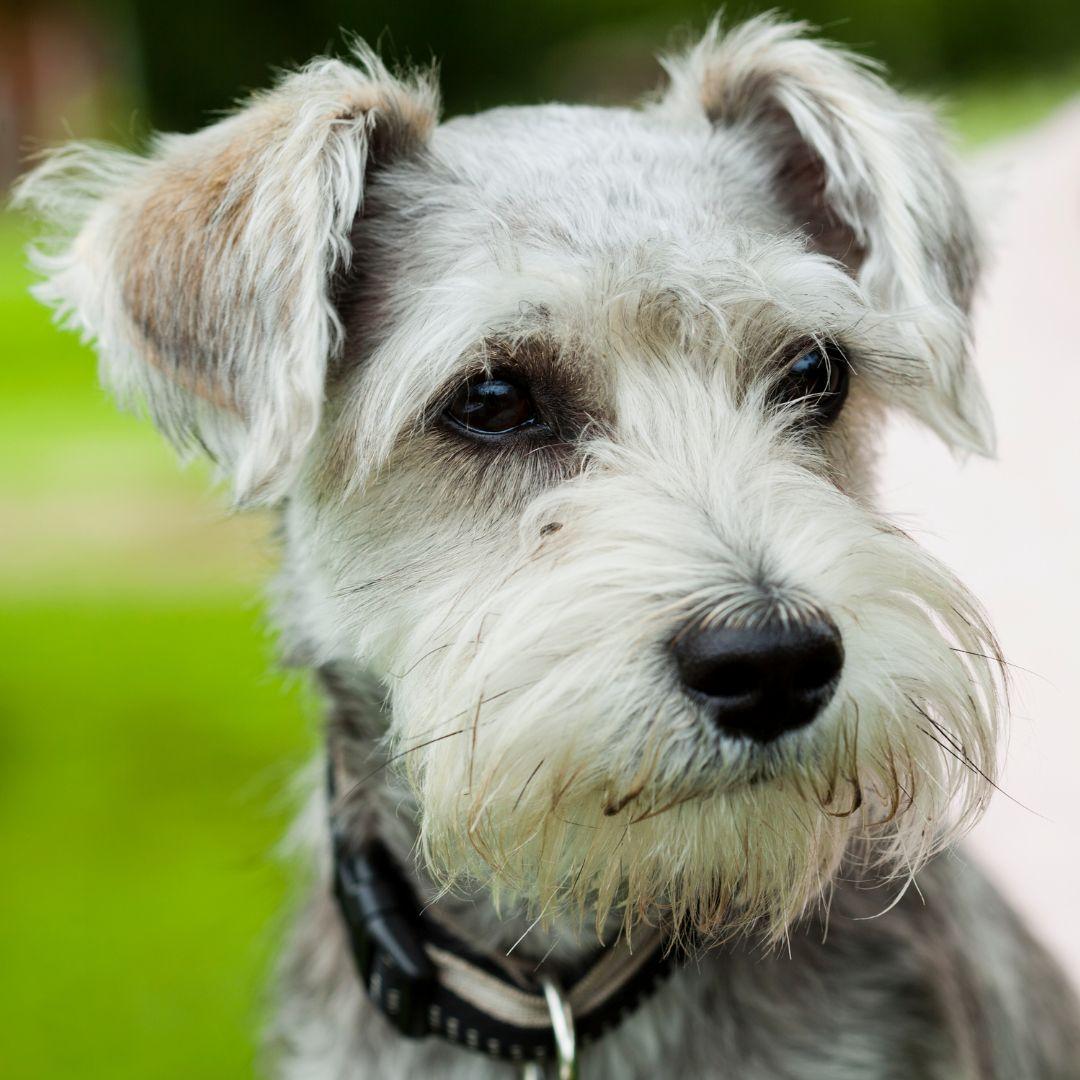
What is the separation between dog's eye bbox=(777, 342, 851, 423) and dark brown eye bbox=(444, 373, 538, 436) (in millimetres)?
559

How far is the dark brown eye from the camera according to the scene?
8.53 ft

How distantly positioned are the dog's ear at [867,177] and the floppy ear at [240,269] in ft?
3.03

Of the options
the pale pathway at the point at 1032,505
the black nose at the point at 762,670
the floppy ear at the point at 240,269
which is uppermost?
the floppy ear at the point at 240,269

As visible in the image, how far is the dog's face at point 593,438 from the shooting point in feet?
7.02

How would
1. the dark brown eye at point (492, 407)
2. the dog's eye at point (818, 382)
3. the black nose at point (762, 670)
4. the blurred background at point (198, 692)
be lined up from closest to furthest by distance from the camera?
the black nose at point (762, 670) → the dark brown eye at point (492, 407) → the dog's eye at point (818, 382) → the blurred background at point (198, 692)

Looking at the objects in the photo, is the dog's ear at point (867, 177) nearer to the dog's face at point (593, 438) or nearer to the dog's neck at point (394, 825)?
the dog's face at point (593, 438)

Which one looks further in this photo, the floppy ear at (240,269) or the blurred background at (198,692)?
the blurred background at (198,692)

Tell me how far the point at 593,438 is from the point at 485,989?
46.1 inches

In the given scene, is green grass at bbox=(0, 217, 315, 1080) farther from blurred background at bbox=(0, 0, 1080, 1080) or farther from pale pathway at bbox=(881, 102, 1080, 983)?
pale pathway at bbox=(881, 102, 1080, 983)

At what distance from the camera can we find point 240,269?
2.56 m

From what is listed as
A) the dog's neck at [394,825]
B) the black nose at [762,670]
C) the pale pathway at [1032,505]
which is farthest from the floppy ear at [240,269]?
the pale pathway at [1032,505]

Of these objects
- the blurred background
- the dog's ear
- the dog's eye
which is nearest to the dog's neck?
the blurred background

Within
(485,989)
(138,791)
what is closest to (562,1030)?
(485,989)

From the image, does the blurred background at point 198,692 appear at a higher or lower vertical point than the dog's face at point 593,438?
lower
